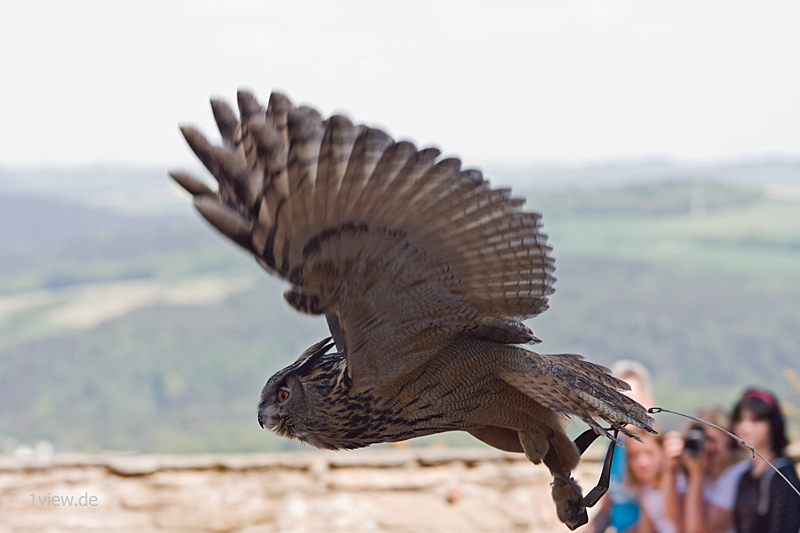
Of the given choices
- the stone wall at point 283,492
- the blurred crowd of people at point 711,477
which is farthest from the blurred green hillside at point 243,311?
the blurred crowd of people at point 711,477

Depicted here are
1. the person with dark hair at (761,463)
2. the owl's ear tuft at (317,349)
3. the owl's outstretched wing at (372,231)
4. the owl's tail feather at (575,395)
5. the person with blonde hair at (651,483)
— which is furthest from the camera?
the person with blonde hair at (651,483)

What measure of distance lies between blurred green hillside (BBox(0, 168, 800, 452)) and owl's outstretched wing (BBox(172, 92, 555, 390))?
23.2ft

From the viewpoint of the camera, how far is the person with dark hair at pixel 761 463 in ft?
10.9

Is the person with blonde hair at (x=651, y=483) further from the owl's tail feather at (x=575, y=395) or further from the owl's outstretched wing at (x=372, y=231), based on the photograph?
the owl's outstretched wing at (x=372, y=231)

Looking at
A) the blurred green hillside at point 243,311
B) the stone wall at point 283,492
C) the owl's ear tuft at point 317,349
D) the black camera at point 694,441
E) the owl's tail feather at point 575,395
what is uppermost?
the blurred green hillside at point 243,311

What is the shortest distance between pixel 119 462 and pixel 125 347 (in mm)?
5228

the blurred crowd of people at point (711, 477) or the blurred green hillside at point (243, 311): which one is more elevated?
the blurred green hillside at point (243, 311)

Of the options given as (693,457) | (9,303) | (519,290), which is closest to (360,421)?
(519,290)

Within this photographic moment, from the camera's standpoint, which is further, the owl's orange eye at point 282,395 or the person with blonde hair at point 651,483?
the person with blonde hair at point 651,483

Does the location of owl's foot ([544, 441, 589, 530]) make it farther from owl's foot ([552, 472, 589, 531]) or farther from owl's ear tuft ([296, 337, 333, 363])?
owl's ear tuft ([296, 337, 333, 363])

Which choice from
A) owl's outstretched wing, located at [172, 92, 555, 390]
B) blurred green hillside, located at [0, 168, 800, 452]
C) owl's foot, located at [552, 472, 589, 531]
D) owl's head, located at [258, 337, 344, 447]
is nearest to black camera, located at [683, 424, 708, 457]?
owl's foot, located at [552, 472, 589, 531]

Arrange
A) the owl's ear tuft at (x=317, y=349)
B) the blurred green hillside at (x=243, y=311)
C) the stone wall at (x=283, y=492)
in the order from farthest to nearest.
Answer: the blurred green hillside at (x=243, y=311) < the stone wall at (x=283, y=492) < the owl's ear tuft at (x=317, y=349)

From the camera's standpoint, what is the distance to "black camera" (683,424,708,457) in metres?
3.54

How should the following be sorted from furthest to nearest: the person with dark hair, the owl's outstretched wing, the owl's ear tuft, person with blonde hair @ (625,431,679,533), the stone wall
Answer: the stone wall
person with blonde hair @ (625,431,679,533)
the person with dark hair
the owl's ear tuft
the owl's outstretched wing
